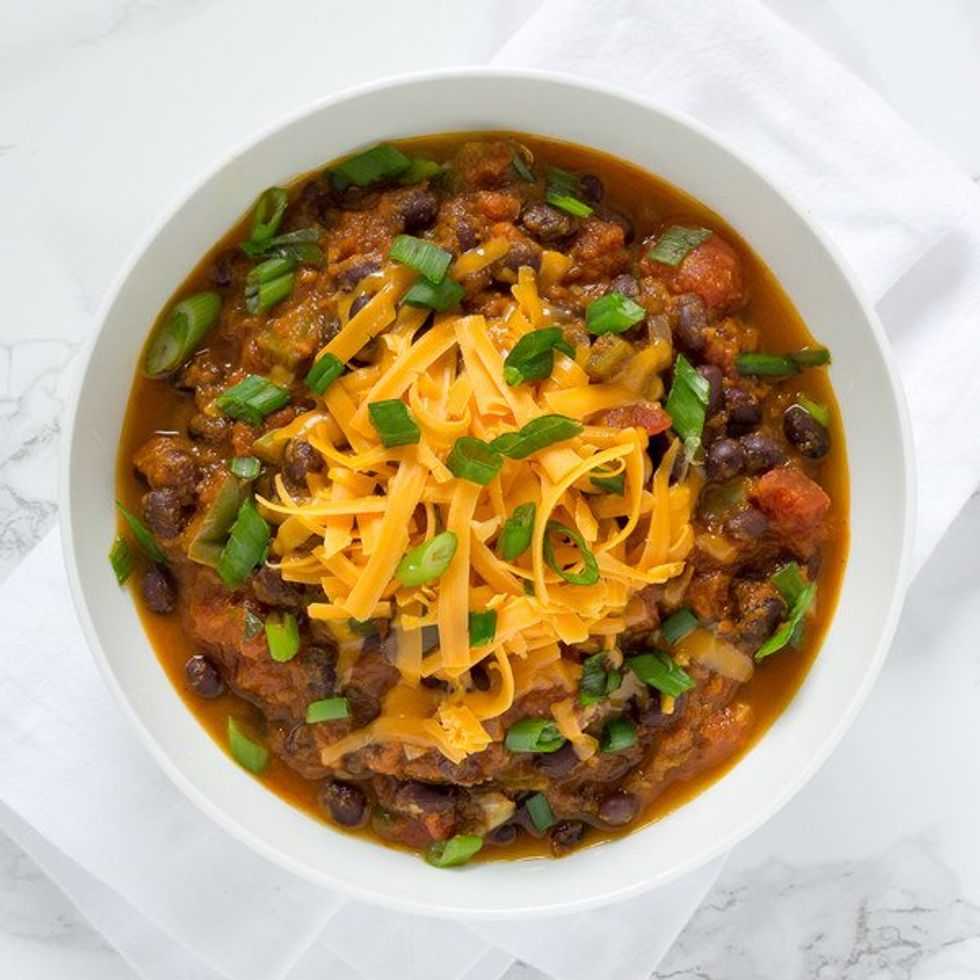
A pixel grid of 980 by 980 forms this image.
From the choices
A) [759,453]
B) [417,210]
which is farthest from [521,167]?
[759,453]

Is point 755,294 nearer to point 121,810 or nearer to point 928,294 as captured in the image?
point 928,294

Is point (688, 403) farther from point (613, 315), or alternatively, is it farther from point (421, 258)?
point (421, 258)

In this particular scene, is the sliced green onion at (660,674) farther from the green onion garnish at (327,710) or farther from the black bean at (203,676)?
the black bean at (203,676)

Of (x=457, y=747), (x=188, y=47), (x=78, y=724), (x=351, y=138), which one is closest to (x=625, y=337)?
(x=351, y=138)

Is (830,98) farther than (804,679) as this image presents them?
Yes

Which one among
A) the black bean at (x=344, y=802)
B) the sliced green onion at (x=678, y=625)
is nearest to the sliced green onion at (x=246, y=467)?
the black bean at (x=344, y=802)

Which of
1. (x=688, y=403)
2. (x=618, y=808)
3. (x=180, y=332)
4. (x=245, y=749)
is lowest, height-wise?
(x=245, y=749)
